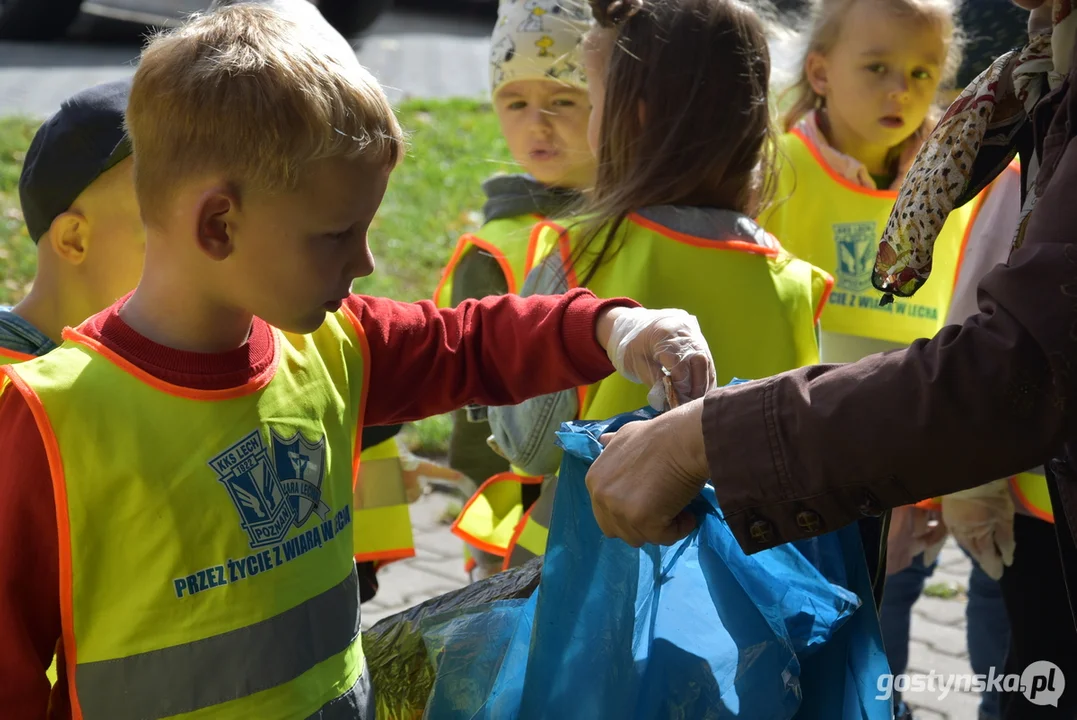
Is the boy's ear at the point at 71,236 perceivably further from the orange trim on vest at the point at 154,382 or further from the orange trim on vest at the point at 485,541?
A: the orange trim on vest at the point at 485,541

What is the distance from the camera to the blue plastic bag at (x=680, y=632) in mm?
1591

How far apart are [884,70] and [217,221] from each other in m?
2.47

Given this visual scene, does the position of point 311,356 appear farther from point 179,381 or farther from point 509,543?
point 509,543

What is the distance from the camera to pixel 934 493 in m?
1.40

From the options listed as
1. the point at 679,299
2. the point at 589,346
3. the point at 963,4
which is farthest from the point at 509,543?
the point at 963,4

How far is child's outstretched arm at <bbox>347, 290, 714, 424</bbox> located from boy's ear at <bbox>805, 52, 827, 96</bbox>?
6.63ft

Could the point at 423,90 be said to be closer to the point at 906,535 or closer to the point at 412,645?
the point at 906,535

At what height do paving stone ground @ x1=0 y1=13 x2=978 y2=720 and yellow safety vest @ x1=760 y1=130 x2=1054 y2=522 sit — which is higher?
yellow safety vest @ x1=760 y1=130 x2=1054 y2=522

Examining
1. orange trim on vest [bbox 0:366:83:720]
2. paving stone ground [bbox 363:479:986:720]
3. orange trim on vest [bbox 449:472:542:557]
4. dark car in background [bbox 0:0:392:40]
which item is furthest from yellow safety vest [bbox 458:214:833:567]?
dark car in background [bbox 0:0:392:40]

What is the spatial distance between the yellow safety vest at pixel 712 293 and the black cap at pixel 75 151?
0.88 m

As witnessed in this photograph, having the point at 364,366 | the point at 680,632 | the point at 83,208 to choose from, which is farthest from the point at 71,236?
the point at 680,632

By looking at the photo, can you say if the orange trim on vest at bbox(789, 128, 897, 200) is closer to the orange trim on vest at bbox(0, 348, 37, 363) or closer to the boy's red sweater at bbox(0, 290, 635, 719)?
the boy's red sweater at bbox(0, 290, 635, 719)

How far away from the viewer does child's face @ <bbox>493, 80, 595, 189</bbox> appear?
3.18 m

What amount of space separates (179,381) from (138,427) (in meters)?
0.09
